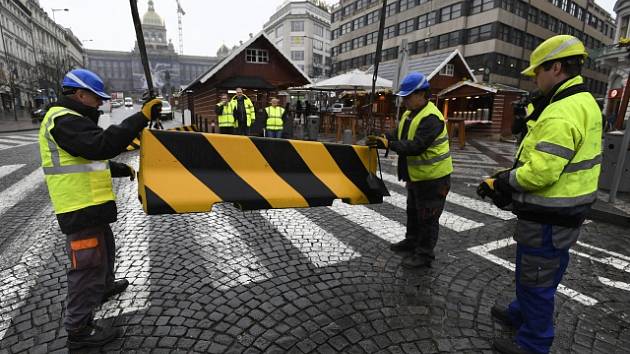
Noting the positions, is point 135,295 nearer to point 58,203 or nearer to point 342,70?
point 58,203

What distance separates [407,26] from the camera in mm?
51750

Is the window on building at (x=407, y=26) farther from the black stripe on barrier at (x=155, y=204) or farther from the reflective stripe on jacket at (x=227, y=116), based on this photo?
the black stripe on barrier at (x=155, y=204)

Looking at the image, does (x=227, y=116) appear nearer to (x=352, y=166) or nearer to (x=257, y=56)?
(x=257, y=56)

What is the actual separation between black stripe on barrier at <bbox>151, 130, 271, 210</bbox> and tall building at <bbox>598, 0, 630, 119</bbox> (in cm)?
2886

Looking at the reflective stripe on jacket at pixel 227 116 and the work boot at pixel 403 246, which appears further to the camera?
the reflective stripe on jacket at pixel 227 116

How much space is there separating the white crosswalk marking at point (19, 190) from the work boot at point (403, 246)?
5928 mm

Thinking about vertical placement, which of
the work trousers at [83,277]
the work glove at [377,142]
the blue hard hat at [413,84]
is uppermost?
the blue hard hat at [413,84]

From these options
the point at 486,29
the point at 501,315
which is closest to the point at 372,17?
the point at 486,29

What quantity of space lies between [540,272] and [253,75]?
18.3 meters

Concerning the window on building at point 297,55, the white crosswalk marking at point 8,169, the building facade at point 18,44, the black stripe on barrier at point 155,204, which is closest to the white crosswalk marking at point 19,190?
the white crosswalk marking at point 8,169

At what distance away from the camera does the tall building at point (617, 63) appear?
2528 cm

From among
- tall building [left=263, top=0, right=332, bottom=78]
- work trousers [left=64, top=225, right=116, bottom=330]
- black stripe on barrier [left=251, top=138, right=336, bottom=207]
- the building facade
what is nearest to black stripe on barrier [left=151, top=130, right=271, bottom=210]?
black stripe on barrier [left=251, top=138, right=336, bottom=207]

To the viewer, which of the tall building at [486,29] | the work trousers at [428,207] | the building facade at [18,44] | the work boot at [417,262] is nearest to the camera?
the work trousers at [428,207]

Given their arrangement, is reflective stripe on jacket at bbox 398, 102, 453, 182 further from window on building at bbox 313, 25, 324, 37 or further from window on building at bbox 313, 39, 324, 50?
window on building at bbox 313, 25, 324, 37
